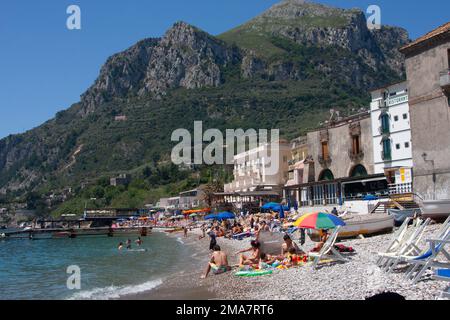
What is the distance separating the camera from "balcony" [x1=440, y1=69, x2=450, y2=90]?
79.0ft

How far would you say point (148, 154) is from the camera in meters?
168

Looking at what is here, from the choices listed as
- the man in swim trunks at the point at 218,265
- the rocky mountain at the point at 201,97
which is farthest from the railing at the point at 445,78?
the rocky mountain at the point at 201,97

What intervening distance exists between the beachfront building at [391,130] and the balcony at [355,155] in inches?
66.6

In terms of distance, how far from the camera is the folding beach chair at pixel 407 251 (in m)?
10.5

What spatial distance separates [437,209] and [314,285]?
1122cm

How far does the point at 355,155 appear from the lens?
39.5 m

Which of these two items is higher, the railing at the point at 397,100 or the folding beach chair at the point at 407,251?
the railing at the point at 397,100

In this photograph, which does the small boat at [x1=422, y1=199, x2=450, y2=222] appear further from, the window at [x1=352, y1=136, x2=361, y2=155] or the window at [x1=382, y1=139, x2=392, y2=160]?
the window at [x1=352, y1=136, x2=361, y2=155]

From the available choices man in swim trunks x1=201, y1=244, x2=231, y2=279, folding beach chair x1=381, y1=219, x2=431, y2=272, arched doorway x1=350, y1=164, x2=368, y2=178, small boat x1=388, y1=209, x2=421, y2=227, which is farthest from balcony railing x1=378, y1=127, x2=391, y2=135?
folding beach chair x1=381, y1=219, x2=431, y2=272

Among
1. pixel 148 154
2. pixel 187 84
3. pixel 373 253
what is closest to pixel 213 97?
pixel 187 84

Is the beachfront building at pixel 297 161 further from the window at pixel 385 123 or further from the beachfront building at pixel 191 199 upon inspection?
the beachfront building at pixel 191 199

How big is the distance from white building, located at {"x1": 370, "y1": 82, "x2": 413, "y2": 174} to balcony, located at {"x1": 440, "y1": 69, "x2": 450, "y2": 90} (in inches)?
405

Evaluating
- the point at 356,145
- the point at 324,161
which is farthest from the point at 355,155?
the point at 324,161
